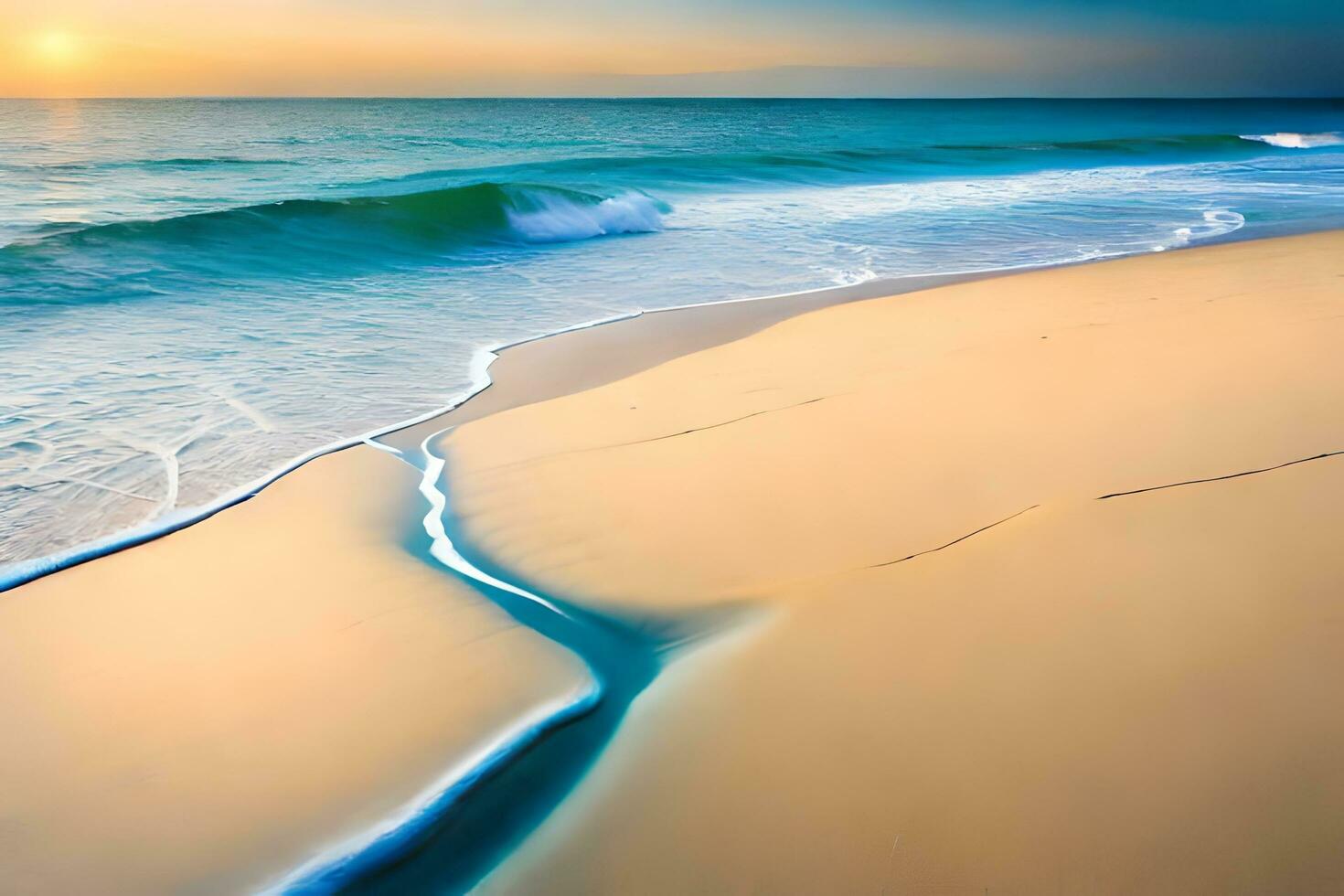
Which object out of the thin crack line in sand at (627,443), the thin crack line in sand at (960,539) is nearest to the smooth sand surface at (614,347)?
the thin crack line in sand at (627,443)

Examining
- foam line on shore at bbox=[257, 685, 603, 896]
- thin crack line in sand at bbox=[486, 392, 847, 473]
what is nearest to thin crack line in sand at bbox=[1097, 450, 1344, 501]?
thin crack line in sand at bbox=[486, 392, 847, 473]

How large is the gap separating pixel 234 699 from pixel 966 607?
5.34ft

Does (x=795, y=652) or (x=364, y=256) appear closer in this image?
(x=795, y=652)

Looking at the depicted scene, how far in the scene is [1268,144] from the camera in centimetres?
3177

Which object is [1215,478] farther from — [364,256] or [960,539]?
[364,256]

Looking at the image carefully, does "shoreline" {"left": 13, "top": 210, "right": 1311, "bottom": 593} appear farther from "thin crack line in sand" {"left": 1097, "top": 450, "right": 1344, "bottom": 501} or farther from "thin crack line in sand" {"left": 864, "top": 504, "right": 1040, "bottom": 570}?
"thin crack line in sand" {"left": 1097, "top": 450, "right": 1344, "bottom": 501}

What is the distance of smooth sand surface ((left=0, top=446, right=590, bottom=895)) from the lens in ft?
4.98

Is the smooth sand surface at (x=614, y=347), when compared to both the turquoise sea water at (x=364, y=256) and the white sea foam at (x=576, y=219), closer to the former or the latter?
the turquoise sea water at (x=364, y=256)

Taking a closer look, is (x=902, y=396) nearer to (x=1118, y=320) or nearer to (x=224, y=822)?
(x=1118, y=320)

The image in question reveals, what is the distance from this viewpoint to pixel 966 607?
194 centimetres

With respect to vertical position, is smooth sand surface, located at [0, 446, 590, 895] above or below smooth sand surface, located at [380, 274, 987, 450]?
below

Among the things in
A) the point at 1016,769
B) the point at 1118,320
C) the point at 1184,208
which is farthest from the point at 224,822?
the point at 1184,208

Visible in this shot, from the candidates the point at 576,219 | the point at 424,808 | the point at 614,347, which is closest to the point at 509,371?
the point at 614,347

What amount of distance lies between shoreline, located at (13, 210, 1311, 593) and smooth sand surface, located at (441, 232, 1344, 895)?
423mm
